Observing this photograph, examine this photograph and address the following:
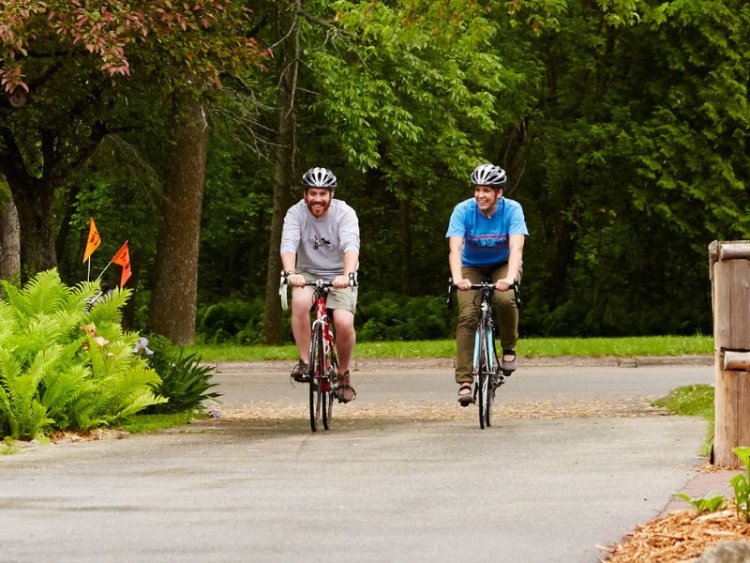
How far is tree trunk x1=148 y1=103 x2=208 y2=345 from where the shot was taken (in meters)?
27.1

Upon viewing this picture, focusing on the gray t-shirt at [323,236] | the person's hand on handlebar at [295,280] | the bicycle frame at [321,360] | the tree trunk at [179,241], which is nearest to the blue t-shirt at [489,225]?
the gray t-shirt at [323,236]

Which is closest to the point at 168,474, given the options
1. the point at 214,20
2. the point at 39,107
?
the point at 214,20

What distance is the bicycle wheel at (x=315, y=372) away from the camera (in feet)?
39.1

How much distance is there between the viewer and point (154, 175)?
28172 millimetres

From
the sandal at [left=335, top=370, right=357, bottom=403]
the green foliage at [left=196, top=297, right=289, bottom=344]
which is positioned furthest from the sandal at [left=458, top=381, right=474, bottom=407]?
the green foliage at [left=196, top=297, right=289, bottom=344]

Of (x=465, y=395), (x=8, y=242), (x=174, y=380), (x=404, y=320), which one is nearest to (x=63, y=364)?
(x=174, y=380)

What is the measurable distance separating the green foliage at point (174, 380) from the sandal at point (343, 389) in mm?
1576

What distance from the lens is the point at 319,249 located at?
12242 millimetres

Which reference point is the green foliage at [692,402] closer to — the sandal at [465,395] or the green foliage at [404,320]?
the sandal at [465,395]

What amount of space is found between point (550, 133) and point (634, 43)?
2.93m

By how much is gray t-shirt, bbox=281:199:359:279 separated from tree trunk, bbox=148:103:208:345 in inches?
Answer: 589

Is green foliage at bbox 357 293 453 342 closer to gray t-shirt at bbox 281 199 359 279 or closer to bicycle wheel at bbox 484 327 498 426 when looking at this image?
bicycle wheel at bbox 484 327 498 426

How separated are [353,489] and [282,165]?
23.2m

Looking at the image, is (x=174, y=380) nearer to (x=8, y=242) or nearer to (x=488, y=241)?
(x=488, y=241)
